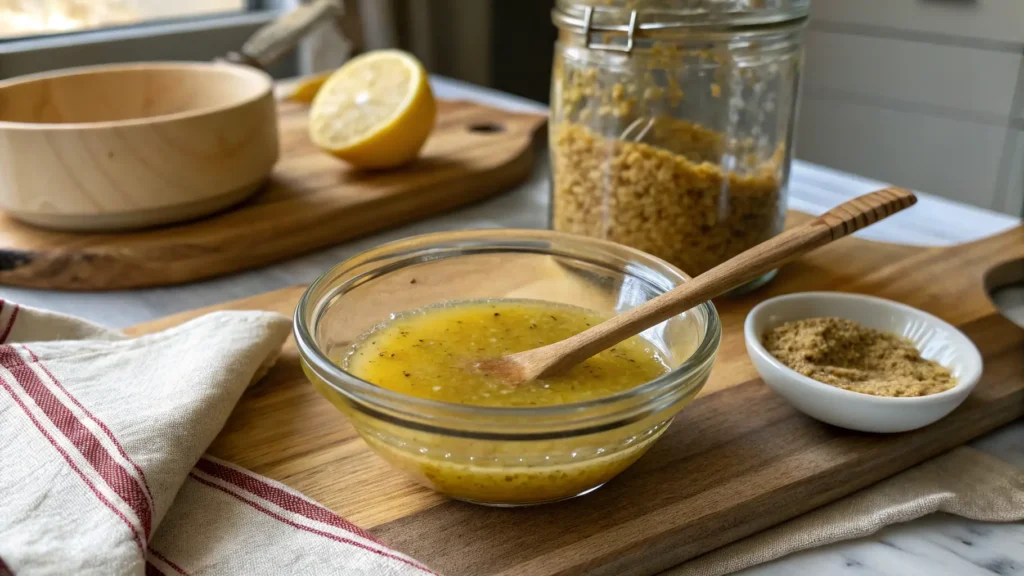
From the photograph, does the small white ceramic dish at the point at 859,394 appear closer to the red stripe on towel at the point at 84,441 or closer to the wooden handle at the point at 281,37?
the red stripe on towel at the point at 84,441

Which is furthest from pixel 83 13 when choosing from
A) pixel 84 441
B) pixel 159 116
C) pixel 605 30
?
pixel 84 441

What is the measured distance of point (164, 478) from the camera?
60cm

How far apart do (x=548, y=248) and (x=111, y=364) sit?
38 cm

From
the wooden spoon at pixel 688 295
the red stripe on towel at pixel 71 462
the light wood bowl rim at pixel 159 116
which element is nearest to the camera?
the red stripe on towel at pixel 71 462

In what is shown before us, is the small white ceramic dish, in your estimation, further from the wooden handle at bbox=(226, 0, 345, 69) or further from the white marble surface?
the wooden handle at bbox=(226, 0, 345, 69)

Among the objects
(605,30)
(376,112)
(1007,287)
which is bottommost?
(1007,287)

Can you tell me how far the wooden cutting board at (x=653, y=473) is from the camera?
1.95 feet

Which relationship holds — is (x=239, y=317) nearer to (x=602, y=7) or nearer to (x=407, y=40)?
(x=602, y=7)

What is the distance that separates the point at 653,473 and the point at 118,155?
0.70 metres

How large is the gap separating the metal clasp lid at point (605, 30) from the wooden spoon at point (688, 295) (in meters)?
0.27

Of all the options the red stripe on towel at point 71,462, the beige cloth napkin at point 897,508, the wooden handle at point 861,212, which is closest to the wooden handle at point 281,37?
the red stripe on towel at point 71,462

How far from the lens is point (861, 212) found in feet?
2.31

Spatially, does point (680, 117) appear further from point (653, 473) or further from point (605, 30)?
point (653, 473)

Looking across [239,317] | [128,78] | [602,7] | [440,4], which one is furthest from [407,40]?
[239,317]
